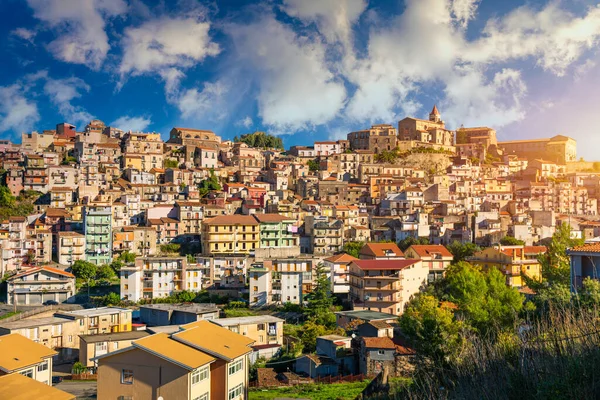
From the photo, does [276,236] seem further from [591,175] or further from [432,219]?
[591,175]

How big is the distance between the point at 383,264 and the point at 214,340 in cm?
1531

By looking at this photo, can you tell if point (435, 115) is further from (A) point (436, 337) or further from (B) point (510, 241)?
(A) point (436, 337)

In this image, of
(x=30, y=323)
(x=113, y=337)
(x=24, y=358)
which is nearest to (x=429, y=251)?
(x=113, y=337)

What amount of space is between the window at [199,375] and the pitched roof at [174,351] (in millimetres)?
207

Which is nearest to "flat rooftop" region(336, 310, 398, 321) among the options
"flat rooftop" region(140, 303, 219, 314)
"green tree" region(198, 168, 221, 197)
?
"flat rooftop" region(140, 303, 219, 314)

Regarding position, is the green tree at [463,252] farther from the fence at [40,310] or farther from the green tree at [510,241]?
the fence at [40,310]

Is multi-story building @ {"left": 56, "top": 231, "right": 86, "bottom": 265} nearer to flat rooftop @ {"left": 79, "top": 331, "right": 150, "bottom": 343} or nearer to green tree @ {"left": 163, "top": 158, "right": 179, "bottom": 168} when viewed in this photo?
flat rooftop @ {"left": 79, "top": 331, "right": 150, "bottom": 343}

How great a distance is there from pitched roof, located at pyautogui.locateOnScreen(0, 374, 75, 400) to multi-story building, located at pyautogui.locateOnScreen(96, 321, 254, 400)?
1.29 metres

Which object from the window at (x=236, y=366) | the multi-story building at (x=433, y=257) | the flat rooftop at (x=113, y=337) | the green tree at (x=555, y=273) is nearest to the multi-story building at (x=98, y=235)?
the flat rooftop at (x=113, y=337)

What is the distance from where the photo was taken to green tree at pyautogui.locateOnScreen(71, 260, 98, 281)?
109 ft

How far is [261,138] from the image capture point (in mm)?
67750

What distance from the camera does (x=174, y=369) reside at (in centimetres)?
1268

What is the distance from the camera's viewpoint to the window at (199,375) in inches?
506

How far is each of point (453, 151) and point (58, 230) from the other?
44793 millimetres
